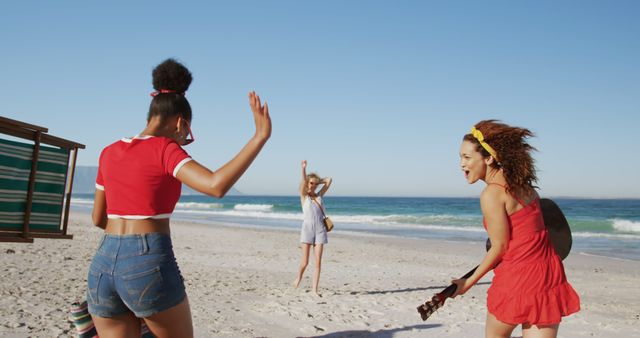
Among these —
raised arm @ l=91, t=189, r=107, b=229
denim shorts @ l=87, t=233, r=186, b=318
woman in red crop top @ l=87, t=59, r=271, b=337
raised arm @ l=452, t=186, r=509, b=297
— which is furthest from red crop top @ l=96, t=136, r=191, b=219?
raised arm @ l=452, t=186, r=509, b=297

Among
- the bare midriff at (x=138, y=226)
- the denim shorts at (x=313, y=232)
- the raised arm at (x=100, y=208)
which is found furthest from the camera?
the denim shorts at (x=313, y=232)

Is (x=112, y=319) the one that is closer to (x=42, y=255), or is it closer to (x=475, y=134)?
(x=475, y=134)

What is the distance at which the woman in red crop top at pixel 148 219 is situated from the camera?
2.14 meters

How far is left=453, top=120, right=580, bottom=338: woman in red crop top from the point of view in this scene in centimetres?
286

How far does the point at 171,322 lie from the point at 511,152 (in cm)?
199

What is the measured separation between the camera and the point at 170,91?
93.3 inches

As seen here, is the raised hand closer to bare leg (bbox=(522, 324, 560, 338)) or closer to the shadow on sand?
bare leg (bbox=(522, 324, 560, 338))

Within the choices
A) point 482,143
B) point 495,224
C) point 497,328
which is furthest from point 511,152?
point 497,328

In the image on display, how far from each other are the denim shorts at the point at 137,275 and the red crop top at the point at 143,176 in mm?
110

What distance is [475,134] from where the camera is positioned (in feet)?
10.2

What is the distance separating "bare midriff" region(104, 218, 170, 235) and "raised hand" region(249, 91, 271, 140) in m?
0.58

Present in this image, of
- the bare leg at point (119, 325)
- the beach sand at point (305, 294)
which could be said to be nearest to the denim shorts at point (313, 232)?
the beach sand at point (305, 294)

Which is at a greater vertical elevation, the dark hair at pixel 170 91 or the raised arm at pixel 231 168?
the dark hair at pixel 170 91

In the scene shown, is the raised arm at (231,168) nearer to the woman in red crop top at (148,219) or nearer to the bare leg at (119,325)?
the woman in red crop top at (148,219)
